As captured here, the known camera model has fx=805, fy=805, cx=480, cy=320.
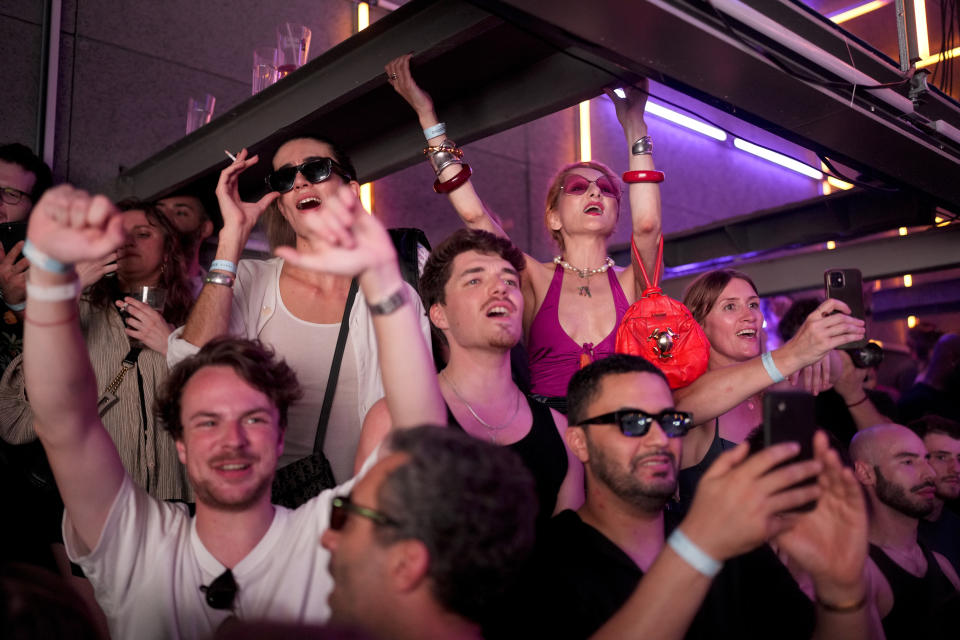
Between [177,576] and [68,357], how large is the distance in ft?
1.79

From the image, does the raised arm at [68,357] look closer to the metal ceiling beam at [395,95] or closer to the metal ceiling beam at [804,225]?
the metal ceiling beam at [395,95]

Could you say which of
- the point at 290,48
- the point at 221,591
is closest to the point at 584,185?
the point at 290,48

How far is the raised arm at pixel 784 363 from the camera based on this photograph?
2.47 meters

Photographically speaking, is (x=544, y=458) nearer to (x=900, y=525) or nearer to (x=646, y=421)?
(x=646, y=421)

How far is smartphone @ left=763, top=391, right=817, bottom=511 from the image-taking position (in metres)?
1.52

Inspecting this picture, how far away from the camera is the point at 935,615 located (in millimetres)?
1595

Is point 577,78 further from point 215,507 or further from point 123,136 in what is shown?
point 123,136

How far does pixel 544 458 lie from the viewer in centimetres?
229

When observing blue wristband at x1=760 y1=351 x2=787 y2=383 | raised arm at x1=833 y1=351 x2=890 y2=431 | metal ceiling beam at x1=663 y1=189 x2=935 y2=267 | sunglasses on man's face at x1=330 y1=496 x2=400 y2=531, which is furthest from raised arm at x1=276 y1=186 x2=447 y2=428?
metal ceiling beam at x1=663 y1=189 x2=935 y2=267

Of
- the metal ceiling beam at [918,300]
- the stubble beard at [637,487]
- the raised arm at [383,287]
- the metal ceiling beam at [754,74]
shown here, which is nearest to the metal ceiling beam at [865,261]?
the metal ceiling beam at [918,300]

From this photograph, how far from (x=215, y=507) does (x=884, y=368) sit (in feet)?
23.6

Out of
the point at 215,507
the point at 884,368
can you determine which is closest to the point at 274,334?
the point at 215,507

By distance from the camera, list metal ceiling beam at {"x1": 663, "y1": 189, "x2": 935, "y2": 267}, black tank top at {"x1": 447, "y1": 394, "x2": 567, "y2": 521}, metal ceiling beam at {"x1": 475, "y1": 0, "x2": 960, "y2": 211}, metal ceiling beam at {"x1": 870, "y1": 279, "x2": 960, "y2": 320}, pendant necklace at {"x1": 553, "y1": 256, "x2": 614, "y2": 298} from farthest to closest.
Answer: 1. metal ceiling beam at {"x1": 870, "y1": 279, "x2": 960, "y2": 320}
2. metal ceiling beam at {"x1": 663, "y1": 189, "x2": 935, "y2": 267}
3. pendant necklace at {"x1": 553, "y1": 256, "x2": 614, "y2": 298}
4. black tank top at {"x1": 447, "y1": 394, "x2": 567, "y2": 521}
5. metal ceiling beam at {"x1": 475, "y1": 0, "x2": 960, "y2": 211}

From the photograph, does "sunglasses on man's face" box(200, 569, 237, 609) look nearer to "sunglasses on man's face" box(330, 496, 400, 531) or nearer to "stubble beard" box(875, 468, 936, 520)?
"sunglasses on man's face" box(330, 496, 400, 531)
